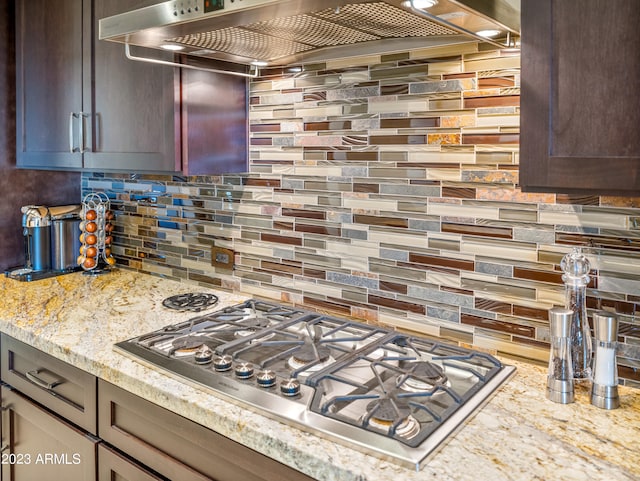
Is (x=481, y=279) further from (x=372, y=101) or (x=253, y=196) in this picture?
(x=253, y=196)

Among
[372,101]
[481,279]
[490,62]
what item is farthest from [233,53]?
[481,279]

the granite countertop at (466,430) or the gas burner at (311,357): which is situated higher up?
the gas burner at (311,357)

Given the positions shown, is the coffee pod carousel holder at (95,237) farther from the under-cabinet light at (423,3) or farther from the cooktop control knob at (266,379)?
the under-cabinet light at (423,3)

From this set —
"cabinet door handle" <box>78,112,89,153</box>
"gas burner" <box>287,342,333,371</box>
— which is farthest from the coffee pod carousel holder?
"gas burner" <box>287,342,333,371</box>

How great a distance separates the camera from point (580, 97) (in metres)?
1.01

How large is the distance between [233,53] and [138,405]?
1.07m

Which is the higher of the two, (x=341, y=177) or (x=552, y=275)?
(x=341, y=177)

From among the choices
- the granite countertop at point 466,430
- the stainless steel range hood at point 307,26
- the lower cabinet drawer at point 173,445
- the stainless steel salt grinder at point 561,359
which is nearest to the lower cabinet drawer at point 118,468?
the lower cabinet drawer at point 173,445

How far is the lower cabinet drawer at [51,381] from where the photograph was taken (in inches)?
59.8

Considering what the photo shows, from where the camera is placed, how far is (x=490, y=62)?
145cm

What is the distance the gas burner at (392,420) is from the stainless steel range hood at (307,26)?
0.81m

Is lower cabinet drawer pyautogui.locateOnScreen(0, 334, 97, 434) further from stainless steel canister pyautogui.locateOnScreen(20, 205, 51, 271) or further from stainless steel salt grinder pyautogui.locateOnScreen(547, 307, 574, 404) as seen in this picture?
stainless steel salt grinder pyautogui.locateOnScreen(547, 307, 574, 404)

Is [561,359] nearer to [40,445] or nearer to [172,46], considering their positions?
[172,46]

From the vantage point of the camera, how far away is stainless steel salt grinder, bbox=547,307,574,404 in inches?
47.4
